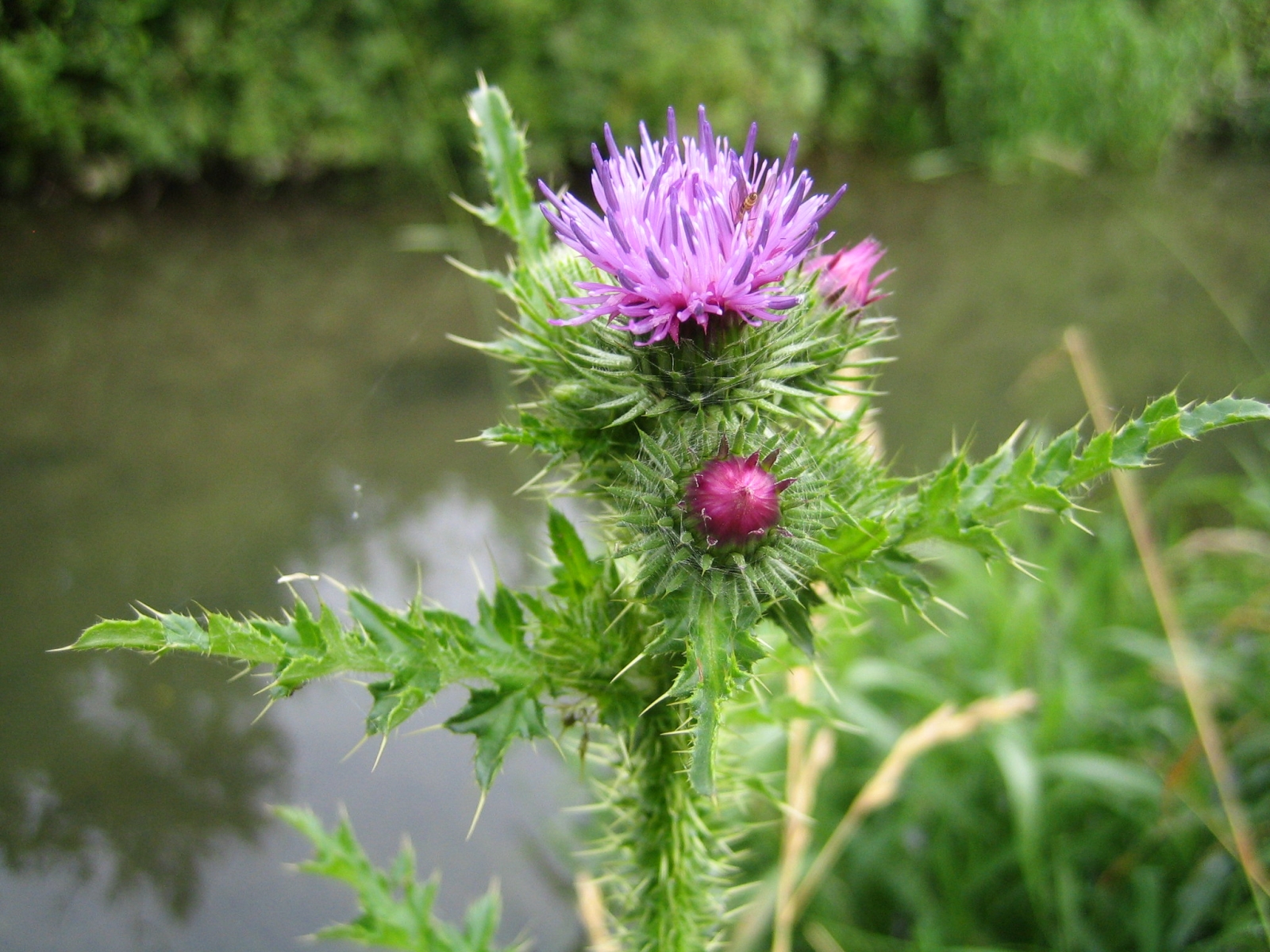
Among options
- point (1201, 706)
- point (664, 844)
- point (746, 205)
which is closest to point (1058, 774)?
point (1201, 706)

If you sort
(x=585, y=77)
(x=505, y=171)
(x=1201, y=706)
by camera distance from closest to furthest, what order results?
(x=505, y=171) → (x=1201, y=706) → (x=585, y=77)

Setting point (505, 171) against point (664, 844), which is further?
point (505, 171)

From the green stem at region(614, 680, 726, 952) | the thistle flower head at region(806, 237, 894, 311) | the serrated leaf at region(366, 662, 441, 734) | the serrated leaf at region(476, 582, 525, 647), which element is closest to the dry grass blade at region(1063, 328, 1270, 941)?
the thistle flower head at region(806, 237, 894, 311)

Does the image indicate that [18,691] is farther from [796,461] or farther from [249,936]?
[796,461]

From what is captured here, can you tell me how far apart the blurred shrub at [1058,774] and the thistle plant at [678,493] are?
106cm

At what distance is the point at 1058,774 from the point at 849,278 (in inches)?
91.0

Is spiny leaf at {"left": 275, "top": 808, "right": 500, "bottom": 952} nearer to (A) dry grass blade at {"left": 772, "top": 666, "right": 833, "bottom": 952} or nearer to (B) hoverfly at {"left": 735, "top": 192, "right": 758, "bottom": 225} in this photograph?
(A) dry grass blade at {"left": 772, "top": 666, "right": 833, "bottom": 952}

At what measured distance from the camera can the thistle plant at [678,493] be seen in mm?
1302

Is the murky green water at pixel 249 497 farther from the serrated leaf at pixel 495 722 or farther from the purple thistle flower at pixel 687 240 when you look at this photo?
the purple thistle flower at pixel 687 240

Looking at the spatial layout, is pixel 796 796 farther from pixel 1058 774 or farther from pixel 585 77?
pixel 585 77

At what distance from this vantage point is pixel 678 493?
133 centimetres

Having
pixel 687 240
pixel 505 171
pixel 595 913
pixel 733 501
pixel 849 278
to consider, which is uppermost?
pixel 505 171

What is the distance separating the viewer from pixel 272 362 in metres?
3.90

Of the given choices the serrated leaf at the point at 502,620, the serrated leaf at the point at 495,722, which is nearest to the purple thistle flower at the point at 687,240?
the serrated leaf at the point at 502,620
